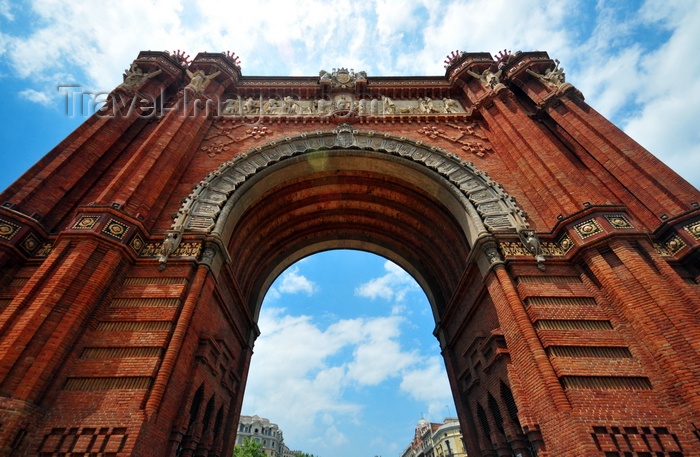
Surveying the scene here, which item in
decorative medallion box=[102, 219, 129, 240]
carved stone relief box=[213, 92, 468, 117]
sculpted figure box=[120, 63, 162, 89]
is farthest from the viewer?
carved stone relief box=[213, 92, 468, 117]

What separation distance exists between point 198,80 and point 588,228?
49.8ft

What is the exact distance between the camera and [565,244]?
913 cm

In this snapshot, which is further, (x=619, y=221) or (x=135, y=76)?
(x=135, y=76)

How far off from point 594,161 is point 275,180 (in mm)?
10914

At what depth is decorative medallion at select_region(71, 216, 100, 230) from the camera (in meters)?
8.09

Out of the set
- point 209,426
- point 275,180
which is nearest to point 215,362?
point 209,426

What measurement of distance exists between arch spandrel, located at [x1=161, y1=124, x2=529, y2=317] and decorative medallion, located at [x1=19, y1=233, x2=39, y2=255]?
3.06 meters

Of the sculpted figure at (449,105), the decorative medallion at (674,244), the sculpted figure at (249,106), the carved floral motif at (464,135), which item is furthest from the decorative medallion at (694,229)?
the sculpted figure at (249,106)

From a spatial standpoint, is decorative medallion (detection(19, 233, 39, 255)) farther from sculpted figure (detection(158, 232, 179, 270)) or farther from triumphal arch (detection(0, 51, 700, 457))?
sculpted figure (detection(158, 232, 179, 270))

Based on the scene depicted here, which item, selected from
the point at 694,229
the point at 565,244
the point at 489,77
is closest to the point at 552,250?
the point at 565,244

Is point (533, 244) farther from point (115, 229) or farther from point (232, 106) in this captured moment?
point (232, 106)

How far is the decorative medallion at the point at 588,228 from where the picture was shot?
27.8 ft

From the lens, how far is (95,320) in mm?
7508

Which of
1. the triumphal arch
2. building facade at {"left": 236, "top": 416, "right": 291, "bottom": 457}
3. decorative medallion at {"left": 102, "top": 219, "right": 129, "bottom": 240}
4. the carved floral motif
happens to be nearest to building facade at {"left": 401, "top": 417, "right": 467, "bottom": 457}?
building facade at {"left": 236, "top": 416, "right": 291, "bottom": 457}
